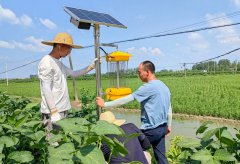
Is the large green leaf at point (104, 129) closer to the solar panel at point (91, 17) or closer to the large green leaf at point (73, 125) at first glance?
the large green leaf at point (73, 125)

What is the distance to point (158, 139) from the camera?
3648 mm

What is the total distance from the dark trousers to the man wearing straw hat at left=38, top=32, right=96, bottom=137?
0.90m

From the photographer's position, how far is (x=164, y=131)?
365cm

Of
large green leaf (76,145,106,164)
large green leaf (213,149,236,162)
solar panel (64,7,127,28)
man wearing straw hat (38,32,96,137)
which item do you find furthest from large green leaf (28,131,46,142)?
solar panel (64,7,127,28)

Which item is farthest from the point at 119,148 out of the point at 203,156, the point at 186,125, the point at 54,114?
the point at 186,125

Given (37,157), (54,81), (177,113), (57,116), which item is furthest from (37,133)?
(177,113)

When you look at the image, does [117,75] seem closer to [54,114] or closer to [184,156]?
[54,114]

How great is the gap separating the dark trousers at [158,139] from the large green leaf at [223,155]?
239cm

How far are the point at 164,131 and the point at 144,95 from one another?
0.46 meters

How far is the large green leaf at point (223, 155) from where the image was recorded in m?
1.16

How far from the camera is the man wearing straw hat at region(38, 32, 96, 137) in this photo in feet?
10.7

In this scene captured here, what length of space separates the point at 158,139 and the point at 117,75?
40.3 inches

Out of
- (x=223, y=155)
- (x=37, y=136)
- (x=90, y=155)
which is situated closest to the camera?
(x=90, y=155)

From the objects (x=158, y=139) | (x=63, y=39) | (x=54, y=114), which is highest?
(x=63, y=39)
